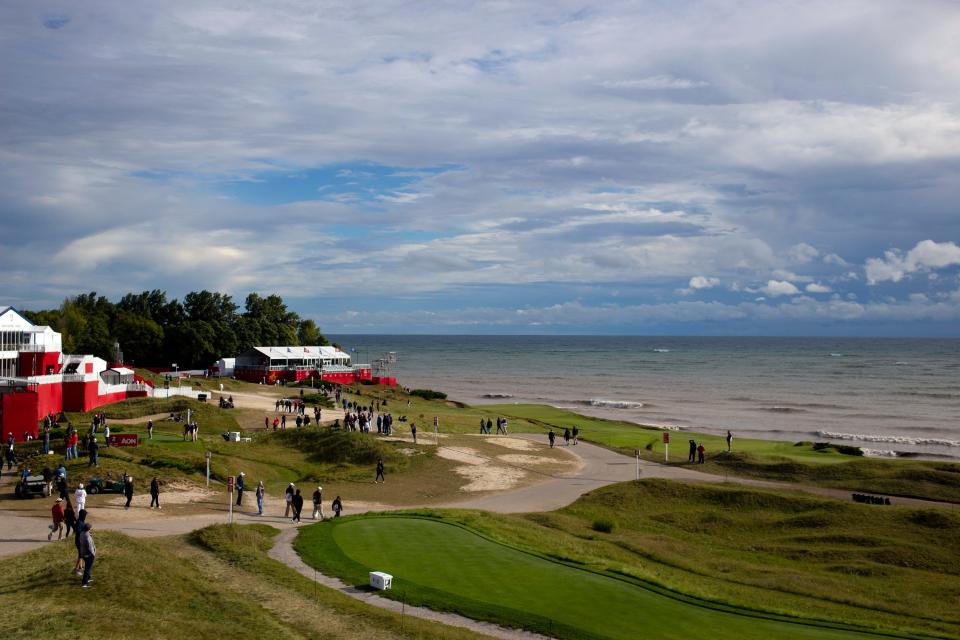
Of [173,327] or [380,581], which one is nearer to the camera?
[380,581]

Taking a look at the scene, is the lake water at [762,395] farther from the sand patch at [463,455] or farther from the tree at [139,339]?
the sand patch at [463,455]

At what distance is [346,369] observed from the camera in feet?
373

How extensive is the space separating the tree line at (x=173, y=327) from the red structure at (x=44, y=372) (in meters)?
47.3

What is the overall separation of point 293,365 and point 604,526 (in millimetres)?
82329

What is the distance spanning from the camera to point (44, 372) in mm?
61844

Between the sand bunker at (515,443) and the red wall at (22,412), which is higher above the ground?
the red wall at (22,412)

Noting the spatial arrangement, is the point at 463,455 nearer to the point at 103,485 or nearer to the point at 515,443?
the point at 515,443

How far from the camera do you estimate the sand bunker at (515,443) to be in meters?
56.4

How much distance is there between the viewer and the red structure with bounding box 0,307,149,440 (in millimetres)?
55531

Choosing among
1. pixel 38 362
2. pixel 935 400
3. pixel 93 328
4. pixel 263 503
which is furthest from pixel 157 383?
pixel 935 400

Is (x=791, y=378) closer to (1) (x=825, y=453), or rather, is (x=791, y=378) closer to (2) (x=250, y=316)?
(1) (x=825, y=453)

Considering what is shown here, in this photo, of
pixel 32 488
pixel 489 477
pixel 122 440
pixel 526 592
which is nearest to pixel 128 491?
pixel 32 488

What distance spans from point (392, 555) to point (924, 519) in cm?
2401

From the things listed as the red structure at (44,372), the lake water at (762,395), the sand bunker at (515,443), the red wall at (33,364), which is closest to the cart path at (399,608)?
the sand bunker at (515,443)
